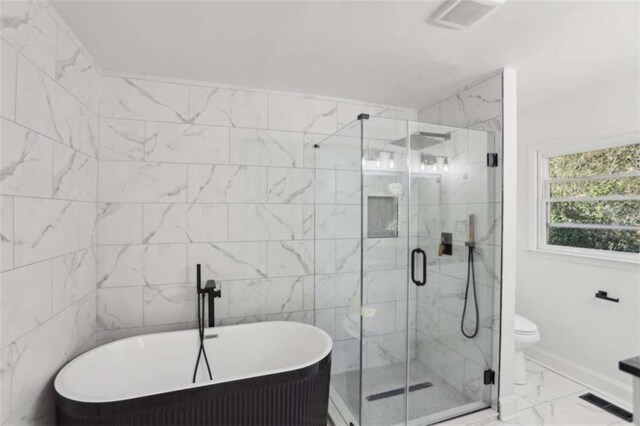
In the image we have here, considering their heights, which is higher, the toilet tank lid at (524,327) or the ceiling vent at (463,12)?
the ceiling vent at (463,12)

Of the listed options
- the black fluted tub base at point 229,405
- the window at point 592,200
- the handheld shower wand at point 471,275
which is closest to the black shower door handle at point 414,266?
the handheld shower wand at point 471,275

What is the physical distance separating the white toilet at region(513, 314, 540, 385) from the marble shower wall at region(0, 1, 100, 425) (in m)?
3.15

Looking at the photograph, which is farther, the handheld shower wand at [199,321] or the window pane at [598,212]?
the window pane at [598,212]

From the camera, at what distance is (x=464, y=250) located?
245cm

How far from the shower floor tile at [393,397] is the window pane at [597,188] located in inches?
81.2

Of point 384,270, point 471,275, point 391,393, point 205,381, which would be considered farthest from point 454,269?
point 205,381

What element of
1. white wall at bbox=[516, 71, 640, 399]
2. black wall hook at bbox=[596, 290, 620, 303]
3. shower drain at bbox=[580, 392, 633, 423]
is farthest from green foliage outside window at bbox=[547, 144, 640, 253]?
shower drain at bbox=[580, 392, 633, 423]

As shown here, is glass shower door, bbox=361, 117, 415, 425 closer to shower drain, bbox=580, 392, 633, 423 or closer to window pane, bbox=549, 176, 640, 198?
shower drain, bbox=580, 392, 633, 423

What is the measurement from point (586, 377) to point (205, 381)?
304cm

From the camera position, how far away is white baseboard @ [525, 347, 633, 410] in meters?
2.38

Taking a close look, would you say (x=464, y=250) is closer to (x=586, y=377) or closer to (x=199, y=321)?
(x=586, y=377)

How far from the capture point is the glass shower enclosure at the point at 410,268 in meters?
2.12

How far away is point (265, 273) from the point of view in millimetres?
2643

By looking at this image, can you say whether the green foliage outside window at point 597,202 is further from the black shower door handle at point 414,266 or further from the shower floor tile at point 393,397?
the shower floor tile at point 393,397
